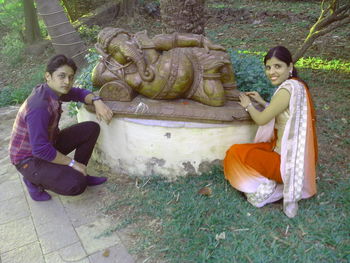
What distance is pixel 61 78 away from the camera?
8.56 ft

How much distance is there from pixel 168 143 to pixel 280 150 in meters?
0.99

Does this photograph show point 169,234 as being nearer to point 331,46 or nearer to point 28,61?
point 331,46

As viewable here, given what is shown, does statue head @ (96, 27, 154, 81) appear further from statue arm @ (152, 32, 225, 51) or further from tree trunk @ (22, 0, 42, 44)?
tree trunk @ (22, 0, 42, 44)

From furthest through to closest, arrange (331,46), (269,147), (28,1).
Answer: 1. (28,1)
2. (331,46)
3. (269,147)

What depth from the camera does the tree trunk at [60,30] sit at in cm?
595

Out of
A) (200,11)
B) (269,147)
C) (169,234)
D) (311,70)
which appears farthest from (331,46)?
(169,234)

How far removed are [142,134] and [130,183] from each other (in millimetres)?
535

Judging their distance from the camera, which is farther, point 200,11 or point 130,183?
point 200,11

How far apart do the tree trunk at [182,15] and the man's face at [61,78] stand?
64.1 inches

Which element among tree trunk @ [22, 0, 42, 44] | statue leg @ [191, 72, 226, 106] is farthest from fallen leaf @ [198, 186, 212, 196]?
tree trunk @ [22, 0, 42, 44]

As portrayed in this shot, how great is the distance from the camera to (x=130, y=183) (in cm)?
312

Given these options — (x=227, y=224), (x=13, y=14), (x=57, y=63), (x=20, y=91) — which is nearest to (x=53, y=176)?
(x=57, y=63)

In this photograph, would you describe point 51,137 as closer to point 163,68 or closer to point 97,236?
point 97,236

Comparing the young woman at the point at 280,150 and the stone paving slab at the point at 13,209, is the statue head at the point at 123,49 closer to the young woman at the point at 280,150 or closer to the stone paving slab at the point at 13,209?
the young woman at the point at 280,150
